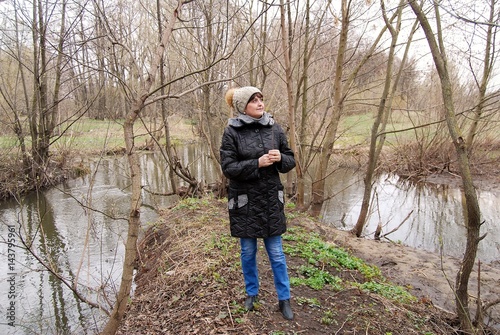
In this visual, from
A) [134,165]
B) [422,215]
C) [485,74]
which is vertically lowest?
[422,215]

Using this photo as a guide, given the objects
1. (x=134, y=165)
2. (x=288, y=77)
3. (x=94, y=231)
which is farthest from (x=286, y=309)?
(x=288, y=77)

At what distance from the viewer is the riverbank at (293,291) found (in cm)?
307

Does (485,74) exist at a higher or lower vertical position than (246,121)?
higher

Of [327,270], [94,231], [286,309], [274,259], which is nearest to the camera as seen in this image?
[274,259]

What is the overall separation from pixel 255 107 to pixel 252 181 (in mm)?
603

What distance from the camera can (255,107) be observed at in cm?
288

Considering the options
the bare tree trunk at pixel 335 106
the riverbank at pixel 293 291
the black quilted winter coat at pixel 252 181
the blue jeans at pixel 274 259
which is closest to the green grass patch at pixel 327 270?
the riverbank at pixel 293 291

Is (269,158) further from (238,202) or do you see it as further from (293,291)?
(293,291)

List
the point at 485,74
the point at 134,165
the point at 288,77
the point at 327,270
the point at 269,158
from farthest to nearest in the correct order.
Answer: the point at 485,74, the point at 288,77, the point at 327,270, the point at 269,158, the point at 134,165

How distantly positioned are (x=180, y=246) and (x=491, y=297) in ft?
14.1

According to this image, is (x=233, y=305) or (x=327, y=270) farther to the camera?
(x=327, y=270)

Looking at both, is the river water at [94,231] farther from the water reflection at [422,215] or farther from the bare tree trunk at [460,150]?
the bare tree trunk at [460,150]

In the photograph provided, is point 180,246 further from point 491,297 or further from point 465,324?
point 491,297

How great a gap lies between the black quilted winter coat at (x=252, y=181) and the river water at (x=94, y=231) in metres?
0.97
